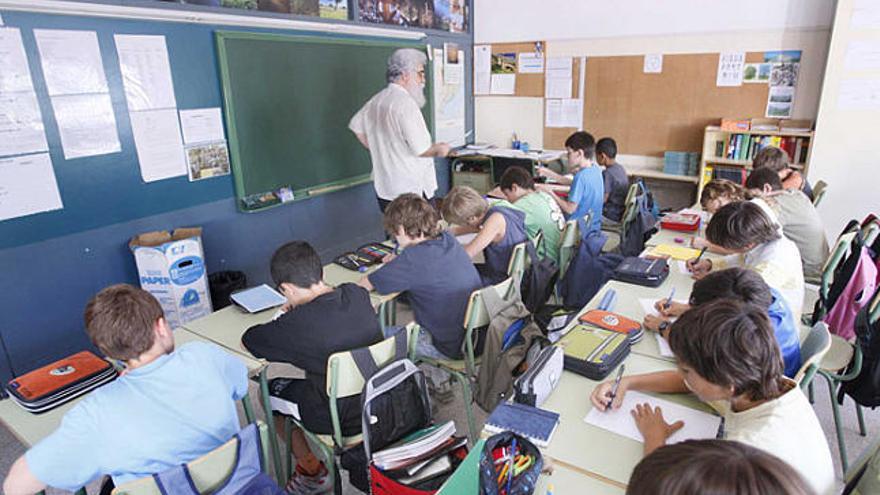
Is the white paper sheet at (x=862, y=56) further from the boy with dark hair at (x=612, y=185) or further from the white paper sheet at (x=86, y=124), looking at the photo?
the white paper sheet at (x=86, y=124)

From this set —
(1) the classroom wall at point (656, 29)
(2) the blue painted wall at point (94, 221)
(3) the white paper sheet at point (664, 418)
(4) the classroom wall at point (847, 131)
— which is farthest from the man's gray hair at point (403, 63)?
(4) the classroom wall at point (847, 131)

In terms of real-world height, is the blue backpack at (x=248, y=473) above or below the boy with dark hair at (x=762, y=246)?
below

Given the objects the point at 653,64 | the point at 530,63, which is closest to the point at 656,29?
the point at 653,64

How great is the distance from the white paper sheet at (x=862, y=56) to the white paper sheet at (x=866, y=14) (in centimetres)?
13

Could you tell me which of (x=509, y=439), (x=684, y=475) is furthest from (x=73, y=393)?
(x=684, y=475)

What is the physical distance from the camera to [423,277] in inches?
94.6

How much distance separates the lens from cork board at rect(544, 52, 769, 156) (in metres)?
5.23

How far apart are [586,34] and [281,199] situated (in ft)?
12.4

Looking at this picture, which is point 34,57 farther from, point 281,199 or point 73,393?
point 73,393

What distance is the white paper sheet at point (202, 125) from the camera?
373 cm

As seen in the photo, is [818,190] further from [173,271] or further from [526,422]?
[173,271]

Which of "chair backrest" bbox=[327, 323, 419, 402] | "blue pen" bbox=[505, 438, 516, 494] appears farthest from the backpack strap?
"blue pen" bbox=[505, 438, 516, 494]

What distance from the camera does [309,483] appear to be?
230 cm

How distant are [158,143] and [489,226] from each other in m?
2.36
